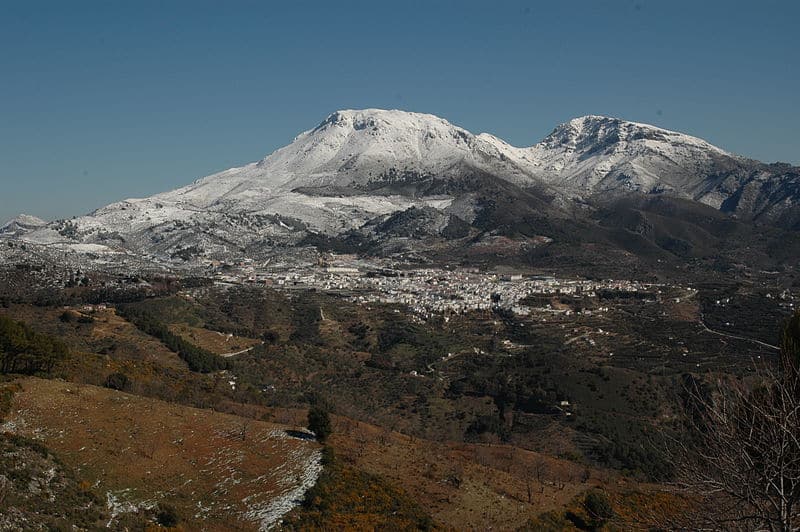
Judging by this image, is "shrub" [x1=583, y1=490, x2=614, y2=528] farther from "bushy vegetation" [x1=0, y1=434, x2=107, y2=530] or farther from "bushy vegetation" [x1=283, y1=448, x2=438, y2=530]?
"bushy vegetation" [x1=0, y1=434, x2=107, y2=530]

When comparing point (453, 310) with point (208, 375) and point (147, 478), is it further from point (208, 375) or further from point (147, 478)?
point (147, 478)

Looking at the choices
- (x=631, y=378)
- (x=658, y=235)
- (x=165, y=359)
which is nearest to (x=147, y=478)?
(x=165, y=359)

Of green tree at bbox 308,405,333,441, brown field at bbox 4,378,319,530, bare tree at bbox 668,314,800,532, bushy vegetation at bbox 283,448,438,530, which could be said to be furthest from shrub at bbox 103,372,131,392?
bare tree at bbox 668,314,800,532

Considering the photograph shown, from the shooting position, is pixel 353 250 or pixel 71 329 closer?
pixel 71 329

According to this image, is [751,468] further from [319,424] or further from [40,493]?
[319,424]

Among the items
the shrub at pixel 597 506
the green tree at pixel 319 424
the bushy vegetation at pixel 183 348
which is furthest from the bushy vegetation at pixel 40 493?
the bushy vegetation at pixel 183 348

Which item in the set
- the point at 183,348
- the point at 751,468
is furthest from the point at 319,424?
the point at 183,348
